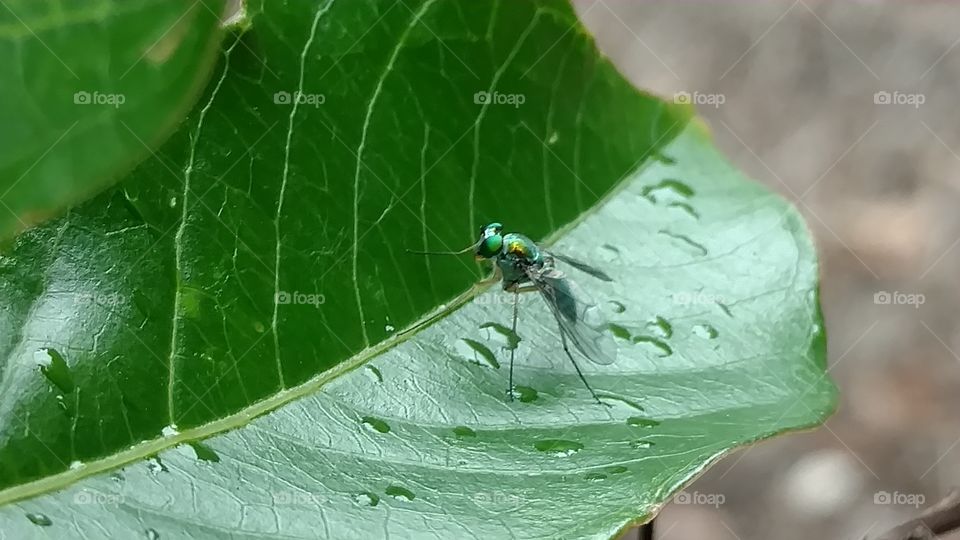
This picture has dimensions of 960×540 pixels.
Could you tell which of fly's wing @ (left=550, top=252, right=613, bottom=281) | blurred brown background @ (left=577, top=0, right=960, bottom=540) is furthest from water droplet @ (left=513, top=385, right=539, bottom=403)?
→ blurred brown background @ (left=577, top=0, right=960, bottom=540)

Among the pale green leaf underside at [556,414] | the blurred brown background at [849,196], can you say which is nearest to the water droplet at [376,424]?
the pale green leaf underside at [556,414]

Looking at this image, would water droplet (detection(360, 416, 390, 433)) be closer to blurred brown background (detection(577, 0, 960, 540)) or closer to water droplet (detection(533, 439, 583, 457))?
water droplet (detection(533, 439, 583, 457))

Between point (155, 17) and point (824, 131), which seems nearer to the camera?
point (155, 17)

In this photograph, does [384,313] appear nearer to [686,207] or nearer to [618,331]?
[618,331]

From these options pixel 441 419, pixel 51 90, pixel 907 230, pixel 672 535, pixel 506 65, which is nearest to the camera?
pixel 51 90

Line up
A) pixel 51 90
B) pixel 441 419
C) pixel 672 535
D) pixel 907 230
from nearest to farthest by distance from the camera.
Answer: pixel 51 90
pixel 441 419
pixel 672 535
pixel 907 230

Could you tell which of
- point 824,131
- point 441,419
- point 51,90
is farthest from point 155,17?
point 824,131

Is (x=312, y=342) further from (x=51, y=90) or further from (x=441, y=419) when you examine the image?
(x=51, y=90)

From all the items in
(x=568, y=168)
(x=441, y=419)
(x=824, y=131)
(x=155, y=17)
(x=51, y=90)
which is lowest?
(x=441, y=419)
